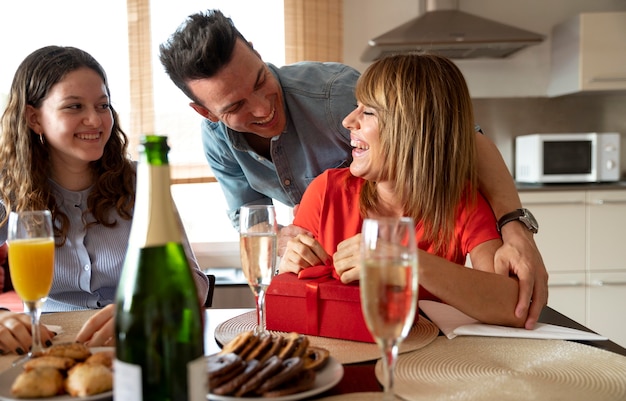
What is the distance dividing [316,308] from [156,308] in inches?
16.7

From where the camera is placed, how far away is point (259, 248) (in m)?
1.03

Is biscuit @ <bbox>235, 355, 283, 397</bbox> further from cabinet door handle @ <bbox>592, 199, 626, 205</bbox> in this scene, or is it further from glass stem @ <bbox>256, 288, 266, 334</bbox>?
cabinet door handle @ <bbox>592, 199, 626, 205</bbox>

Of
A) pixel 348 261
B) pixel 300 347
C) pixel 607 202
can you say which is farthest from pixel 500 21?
pixel 300 347

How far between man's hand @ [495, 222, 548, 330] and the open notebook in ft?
0.11

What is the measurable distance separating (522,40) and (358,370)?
130 inches

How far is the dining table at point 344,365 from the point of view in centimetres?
82

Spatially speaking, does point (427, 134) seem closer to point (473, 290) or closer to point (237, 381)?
point (473, 290)

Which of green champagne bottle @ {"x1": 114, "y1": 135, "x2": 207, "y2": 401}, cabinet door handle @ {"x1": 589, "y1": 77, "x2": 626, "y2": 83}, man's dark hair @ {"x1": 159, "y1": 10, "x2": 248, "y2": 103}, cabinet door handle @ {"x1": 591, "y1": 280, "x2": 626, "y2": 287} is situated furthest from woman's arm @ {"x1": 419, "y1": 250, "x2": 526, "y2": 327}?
cabinet door handle @ {"x1": 589, "y1": 77, "x2": 626, "y2": 83}

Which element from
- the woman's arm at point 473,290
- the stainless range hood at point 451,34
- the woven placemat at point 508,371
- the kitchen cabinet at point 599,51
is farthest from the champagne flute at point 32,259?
the kitchen cabinet at point 599,51

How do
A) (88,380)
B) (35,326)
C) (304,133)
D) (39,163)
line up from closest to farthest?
(88,380) → (35,326) → (39,163) → (304,133)

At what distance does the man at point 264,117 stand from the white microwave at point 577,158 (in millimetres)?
2174

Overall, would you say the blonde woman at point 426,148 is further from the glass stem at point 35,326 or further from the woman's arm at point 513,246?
the glass stem at point 35,326

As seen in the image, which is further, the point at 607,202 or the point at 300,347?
the point at 607,202

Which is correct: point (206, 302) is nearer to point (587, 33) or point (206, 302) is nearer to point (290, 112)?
point (290, 112)
